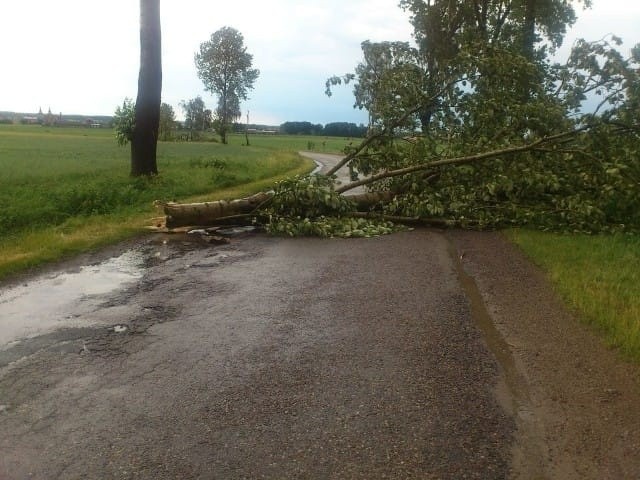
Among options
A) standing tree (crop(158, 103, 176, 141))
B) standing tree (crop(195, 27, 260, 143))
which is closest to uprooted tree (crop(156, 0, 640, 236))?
standing tree (crop(158, 103, 176, 141))

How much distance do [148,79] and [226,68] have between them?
65.2 metres

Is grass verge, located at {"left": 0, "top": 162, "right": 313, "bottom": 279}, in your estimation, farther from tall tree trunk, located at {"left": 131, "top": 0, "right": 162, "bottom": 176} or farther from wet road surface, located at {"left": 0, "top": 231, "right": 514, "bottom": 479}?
tall tree trunk, located at {"left": 131, "top": 0, "right": 162, "bottom": 176}

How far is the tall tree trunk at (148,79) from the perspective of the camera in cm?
1534

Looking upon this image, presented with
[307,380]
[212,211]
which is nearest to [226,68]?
[212,211]

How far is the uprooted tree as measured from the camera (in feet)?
33.6

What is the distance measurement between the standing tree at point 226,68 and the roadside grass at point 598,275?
69336 mm

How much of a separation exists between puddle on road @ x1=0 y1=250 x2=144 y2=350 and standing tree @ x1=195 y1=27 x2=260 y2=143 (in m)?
69.7

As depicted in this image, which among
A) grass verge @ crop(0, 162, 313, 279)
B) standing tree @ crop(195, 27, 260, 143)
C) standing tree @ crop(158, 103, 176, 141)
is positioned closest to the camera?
grass verge @ crop(0, 162, 313, 279)

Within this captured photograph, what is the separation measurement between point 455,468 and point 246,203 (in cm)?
852

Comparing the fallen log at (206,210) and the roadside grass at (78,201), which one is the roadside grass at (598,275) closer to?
the fallen log at (206,210)

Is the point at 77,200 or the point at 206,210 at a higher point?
the point at 206,210

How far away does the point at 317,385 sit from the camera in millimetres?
4098

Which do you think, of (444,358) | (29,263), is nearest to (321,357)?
(444,358)

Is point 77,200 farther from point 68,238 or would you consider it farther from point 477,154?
point 477,154
